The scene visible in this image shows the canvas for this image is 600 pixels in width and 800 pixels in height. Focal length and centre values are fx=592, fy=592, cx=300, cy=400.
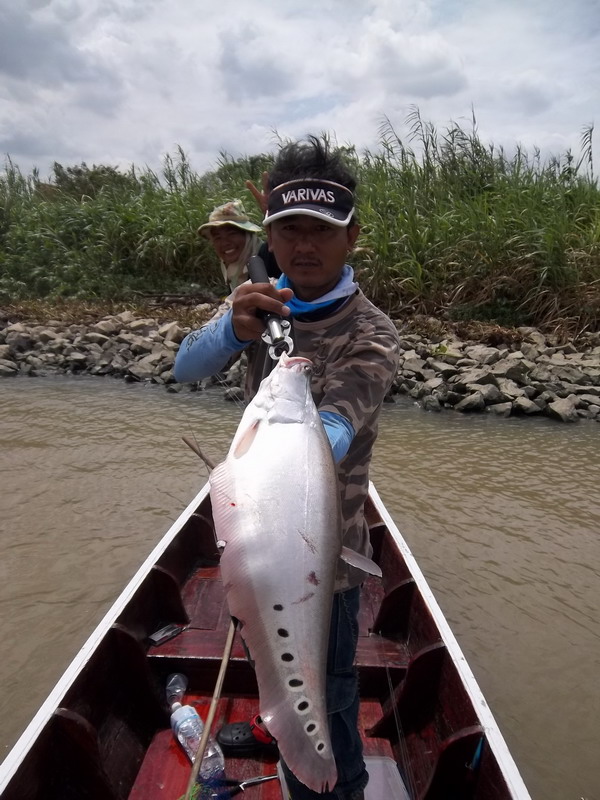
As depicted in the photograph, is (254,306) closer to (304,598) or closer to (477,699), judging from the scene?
(304,598)

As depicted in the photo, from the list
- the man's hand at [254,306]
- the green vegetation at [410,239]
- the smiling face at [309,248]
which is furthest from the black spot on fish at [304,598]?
the green vegetation at [410,239]

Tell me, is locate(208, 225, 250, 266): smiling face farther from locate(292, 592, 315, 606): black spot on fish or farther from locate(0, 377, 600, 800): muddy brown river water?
locate(292, 592, 315, 606): black spot on fish

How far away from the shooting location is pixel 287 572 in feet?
4.46

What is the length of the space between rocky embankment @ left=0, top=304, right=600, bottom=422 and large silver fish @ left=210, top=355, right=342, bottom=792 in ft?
20.0

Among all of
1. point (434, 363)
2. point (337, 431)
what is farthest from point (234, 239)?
point (434, 363)

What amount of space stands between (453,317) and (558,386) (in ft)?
9.27

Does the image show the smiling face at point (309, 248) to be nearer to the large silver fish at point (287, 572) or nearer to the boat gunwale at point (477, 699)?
the large silver fish at point (287, 572)

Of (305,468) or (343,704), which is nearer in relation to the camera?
(305,468)

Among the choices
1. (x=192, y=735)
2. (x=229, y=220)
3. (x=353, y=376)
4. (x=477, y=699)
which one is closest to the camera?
(x=353, y=376)

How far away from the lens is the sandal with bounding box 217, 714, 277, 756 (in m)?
2.70

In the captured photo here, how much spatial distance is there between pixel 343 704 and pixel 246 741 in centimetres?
115

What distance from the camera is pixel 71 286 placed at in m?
15.0

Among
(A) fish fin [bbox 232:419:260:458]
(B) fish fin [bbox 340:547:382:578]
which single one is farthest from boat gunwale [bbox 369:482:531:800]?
(A) fish fin [bbox 232:419:260:458]

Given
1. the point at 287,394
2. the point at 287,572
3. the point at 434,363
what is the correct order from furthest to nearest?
the point at 434,363 → the point at 287,394 → the point at 287,572
